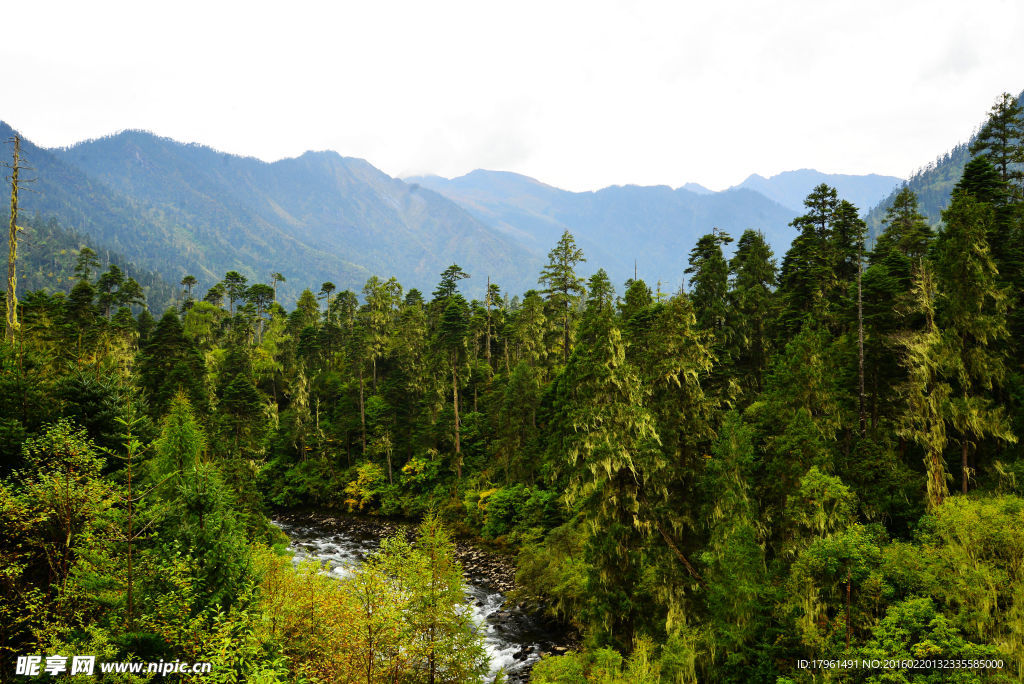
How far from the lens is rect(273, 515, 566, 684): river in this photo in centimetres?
2303

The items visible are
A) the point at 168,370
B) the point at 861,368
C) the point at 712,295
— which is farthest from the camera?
the point at 168,370

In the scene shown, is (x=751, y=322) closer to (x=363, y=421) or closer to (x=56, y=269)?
(x=363, y=421)

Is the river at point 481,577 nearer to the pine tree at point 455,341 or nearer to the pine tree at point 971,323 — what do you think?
the pine tree at point 455,341

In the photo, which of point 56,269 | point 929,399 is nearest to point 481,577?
point 929,399

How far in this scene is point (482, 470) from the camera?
1666 inches

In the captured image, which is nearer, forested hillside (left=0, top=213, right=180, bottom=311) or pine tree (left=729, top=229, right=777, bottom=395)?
pine tree (left=729, top=229, right=777, bottom=395)

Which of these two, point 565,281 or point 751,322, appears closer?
point 751,322

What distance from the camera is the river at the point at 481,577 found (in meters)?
23.0

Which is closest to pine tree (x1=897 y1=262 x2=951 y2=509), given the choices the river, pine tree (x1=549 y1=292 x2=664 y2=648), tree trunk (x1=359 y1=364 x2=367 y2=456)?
pine tree (x1=549 y1=292 x2=664 y2=648)

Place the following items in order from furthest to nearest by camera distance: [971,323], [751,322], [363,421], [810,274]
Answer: [363,421] → [751,322] → [810,274] → [971,323]

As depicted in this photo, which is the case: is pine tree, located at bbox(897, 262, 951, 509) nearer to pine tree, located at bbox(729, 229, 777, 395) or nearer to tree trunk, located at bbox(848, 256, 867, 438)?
tree trunk, located at bbox(848, 256, 867, 438)

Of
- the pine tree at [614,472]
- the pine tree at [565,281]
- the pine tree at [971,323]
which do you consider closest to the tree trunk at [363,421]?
the pine tree at [565,281]

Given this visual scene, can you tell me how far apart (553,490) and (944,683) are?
23.8 metres

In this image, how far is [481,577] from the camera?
107 feet
